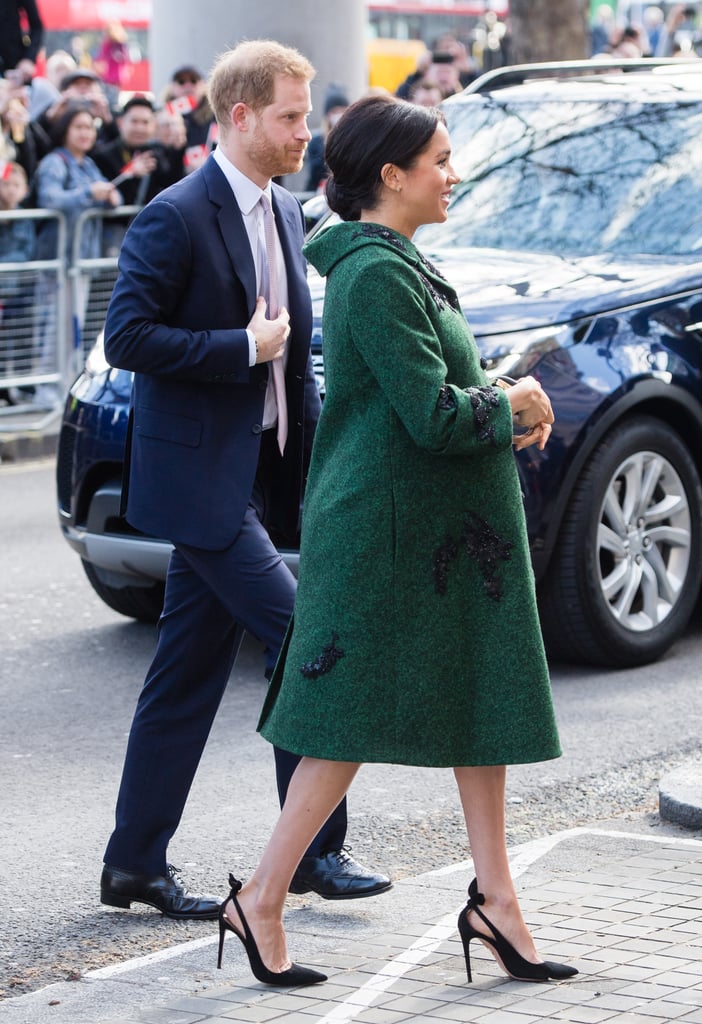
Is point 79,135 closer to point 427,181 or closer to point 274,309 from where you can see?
point 274,309

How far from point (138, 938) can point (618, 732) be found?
7.28ft

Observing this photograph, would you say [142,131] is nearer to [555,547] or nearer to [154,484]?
[555,547]

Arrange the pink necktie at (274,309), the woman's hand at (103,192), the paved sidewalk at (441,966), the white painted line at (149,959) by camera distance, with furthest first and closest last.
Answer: the woman's hand at (103,192) < the pink necktie at (274,309) < the white painted line at (149,959) < the paved sidewalk at (441,966)

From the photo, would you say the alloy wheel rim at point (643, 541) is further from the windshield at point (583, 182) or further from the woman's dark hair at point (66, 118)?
the woman's dark hair at point (66, 118)

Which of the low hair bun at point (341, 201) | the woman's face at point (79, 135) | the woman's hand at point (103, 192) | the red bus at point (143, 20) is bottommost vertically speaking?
the woman's hand at point (103, 192)

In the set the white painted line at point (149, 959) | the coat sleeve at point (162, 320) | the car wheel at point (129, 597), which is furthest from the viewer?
the car wheel at point (129, 597)

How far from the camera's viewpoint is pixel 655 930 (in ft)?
13.4

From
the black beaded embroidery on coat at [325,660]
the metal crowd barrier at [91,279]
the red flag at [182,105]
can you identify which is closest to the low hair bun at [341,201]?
the black beaded embroidery on coat at [325,660]

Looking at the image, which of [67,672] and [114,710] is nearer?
[114,710]

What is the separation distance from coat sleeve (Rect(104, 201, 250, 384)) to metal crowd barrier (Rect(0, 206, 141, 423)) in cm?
786

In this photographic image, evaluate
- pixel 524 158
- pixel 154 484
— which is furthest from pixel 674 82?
pixel 154 484

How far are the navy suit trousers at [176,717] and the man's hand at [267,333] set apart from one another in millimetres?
372

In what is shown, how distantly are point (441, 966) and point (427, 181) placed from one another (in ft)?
5.15

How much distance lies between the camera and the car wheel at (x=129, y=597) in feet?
24.8
